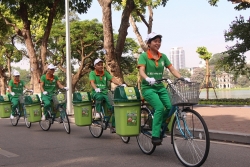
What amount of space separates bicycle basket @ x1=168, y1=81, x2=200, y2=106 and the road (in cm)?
101

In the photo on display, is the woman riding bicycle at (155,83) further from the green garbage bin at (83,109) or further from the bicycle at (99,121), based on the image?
the green garbage bin at (83,109)

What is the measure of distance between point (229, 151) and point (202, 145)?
1.74 metres

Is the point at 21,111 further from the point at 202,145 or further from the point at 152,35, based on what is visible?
the point at 202,145

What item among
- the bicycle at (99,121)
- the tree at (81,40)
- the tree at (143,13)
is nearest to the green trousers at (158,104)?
the bicycle at (99,121)

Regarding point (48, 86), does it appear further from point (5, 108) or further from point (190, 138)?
point (190, 138)

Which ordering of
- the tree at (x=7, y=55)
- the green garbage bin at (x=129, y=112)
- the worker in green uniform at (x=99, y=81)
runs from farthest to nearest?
1. the tree at (x=7, y=55)
2. the worker in green uniform at (x=99, y=81)
3. the green garbage bin at (x=129, y=112)

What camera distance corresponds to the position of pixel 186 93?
16.8 feet

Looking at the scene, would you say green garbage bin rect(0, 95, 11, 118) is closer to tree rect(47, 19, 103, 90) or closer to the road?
the road

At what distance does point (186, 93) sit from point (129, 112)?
145cm

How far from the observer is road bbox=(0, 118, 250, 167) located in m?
5.84

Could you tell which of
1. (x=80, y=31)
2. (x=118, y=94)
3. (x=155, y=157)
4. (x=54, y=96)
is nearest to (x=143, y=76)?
(x=118, y=94)

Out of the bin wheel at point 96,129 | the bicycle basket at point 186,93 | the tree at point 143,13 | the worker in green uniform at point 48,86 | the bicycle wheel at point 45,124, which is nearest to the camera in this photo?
the bicycle basket at point 186,93

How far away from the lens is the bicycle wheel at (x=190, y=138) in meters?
5.10

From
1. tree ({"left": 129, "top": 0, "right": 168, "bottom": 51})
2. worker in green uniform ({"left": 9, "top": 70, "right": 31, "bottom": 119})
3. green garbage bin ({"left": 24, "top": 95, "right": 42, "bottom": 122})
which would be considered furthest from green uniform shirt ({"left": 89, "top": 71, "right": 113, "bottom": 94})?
tree ({"left": 129, "top": 0, "right": 168, "bottom": 51})
